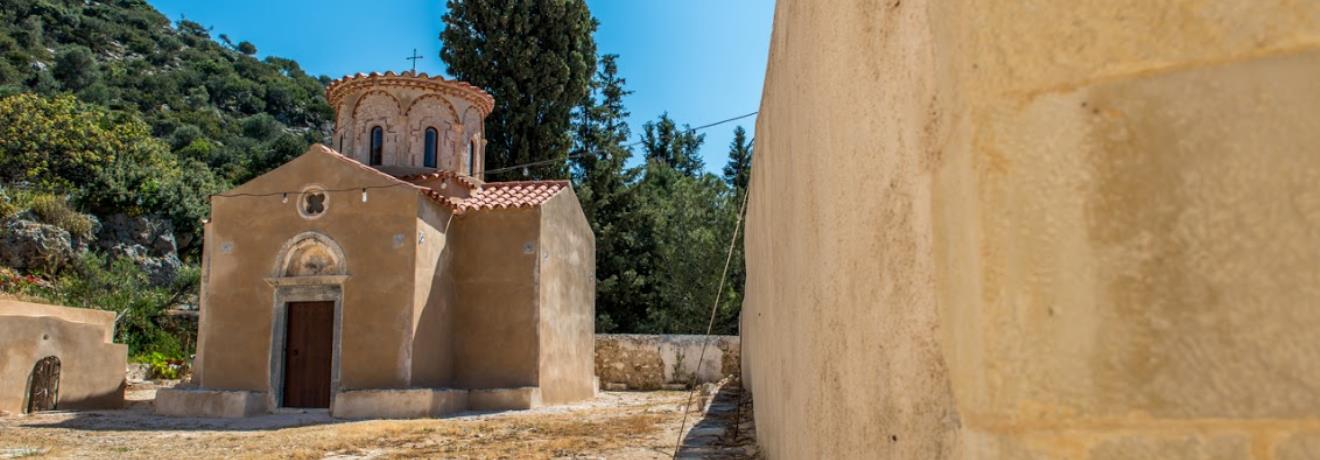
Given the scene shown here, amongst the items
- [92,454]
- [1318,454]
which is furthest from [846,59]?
[92,454]

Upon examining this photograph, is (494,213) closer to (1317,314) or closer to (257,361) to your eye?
(257,361)

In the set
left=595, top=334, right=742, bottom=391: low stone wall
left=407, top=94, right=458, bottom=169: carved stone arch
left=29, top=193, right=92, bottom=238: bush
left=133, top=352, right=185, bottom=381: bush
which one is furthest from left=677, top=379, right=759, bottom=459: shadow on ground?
left=29, top=193, right=92, bottom=238: bush

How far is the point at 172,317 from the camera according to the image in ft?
73.8

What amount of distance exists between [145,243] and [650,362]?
67.6 ft

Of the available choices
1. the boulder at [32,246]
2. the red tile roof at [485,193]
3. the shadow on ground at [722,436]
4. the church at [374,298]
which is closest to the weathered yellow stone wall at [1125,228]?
the shadow on ground at [722,436]

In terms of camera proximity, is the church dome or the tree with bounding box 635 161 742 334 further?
the tree with bounding box 635 161 742 334

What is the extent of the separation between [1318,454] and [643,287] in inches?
1082

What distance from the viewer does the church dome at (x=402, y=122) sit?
16594 millimetres

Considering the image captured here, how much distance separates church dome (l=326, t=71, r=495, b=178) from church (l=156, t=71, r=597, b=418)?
50.2 inches

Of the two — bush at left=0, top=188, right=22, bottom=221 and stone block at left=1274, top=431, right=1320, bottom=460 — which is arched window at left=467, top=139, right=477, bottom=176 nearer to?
stone block at left=1274, top=431, right=1320, bottom=460

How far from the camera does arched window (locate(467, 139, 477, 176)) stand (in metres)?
17.5

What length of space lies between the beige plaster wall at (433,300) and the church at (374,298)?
33 millimetres

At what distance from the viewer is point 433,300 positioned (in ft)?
44.8

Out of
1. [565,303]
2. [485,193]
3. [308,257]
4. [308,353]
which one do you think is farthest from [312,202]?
[565,303]
